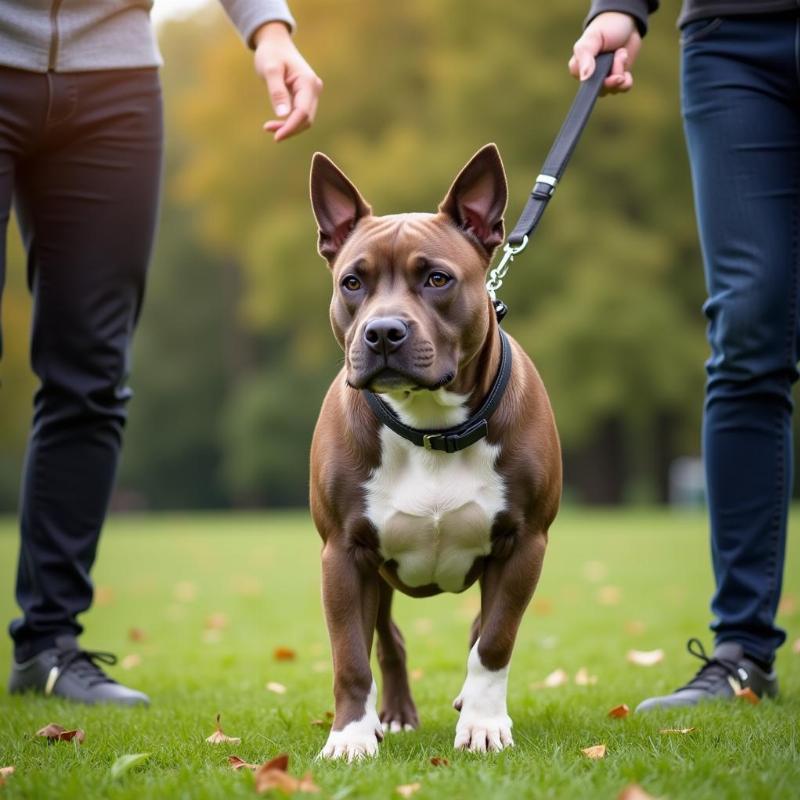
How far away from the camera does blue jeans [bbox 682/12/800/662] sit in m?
3.75

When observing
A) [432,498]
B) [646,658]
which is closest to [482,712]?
[432,498]

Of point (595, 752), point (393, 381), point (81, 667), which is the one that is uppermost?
point (393, 381)

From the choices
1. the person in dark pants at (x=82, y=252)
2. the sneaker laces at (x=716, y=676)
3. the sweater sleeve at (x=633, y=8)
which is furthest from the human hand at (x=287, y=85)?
the sneaker laces at (x=716, y=676)

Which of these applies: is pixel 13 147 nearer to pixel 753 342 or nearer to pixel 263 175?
pixel 753 342

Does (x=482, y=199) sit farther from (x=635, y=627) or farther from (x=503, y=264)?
(x=635, y=627)

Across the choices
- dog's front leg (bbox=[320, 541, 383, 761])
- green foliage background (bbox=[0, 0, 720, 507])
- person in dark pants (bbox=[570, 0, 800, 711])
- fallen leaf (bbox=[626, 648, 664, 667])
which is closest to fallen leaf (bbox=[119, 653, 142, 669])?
fallen leaf (bbox=[626, 648, 664, 667])

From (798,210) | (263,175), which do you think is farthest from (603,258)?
(798,210)

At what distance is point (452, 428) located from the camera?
10.9ft

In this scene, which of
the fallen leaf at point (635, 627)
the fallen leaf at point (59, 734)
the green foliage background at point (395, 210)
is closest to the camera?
the fallen leaf at point (59, 734)

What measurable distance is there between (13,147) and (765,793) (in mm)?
2812

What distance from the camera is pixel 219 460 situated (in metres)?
33.2

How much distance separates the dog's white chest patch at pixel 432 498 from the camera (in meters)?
3.29

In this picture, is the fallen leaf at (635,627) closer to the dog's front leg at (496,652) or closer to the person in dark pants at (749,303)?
the person in dark pants at (749,303)

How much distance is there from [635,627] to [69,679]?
10.3 ft
